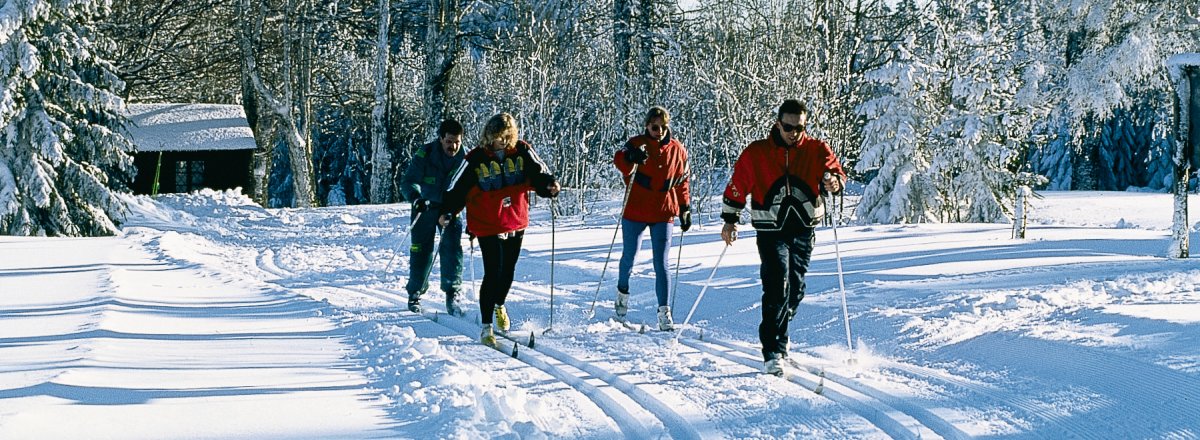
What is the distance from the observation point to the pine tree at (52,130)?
58.1 feet

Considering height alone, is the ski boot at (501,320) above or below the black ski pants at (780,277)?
below

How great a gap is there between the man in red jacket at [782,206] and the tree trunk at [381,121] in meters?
20.9

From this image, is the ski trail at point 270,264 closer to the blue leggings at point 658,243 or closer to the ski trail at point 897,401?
the blue leggings at point 658,243

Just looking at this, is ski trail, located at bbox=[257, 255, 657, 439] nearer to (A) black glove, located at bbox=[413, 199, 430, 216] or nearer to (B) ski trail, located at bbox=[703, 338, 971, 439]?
(A) black glove, located at bbox=[413, 199, 430, 216]

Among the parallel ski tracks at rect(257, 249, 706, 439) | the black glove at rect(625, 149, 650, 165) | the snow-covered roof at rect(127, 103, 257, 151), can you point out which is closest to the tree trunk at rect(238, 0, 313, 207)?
the snow-covered roof at rect(127, 103, 257, 151)

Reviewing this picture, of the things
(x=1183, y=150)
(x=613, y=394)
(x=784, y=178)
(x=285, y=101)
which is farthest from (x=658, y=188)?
(x=285, y=101)

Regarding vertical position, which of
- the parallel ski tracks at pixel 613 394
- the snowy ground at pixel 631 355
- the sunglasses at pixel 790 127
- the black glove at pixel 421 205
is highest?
the sunglasses at pixel 790 127

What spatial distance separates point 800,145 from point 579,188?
17.4 meters

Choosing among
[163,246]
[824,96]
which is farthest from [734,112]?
[163,246]

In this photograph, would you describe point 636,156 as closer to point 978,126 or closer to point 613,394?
point 613,394

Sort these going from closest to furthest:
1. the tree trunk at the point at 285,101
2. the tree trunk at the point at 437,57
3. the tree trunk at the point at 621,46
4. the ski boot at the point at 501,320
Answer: the ski boot at the point at 501,320, the tree trunk at the point at 437,57, the tree trunk at the point at 285,101, the tree trunk at the point at 621,46

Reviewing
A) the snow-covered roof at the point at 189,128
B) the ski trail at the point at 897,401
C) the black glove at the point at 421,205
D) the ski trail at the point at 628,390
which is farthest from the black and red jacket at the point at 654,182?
the snow-covered roof at the point at 189,128

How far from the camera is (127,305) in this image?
344 inches

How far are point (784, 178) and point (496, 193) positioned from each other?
82.2 inches
